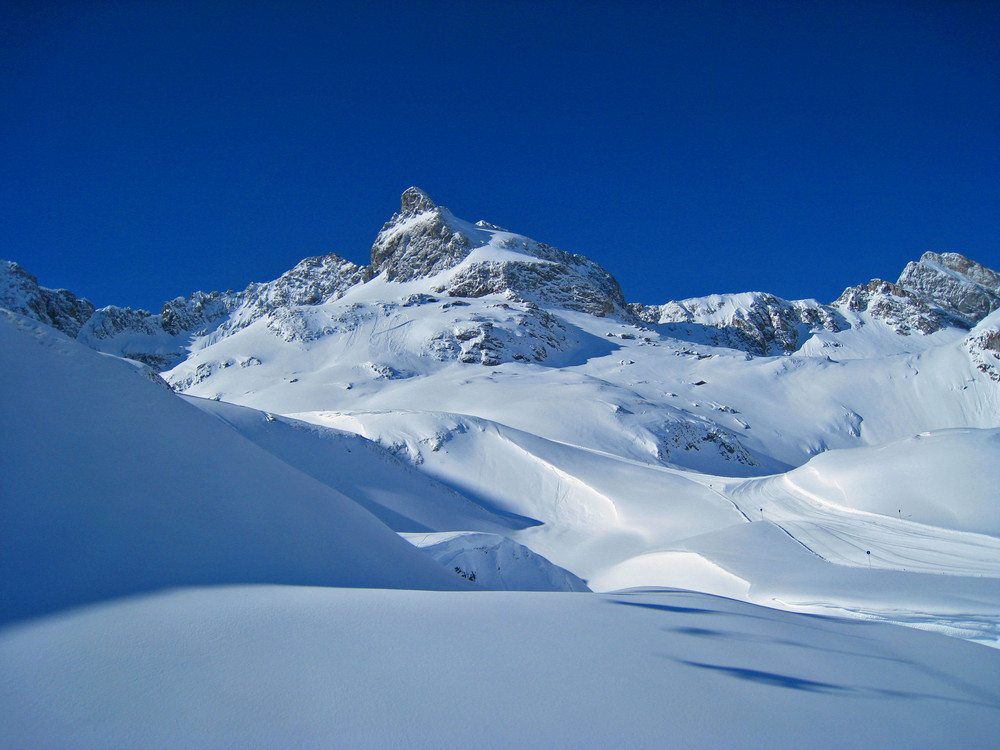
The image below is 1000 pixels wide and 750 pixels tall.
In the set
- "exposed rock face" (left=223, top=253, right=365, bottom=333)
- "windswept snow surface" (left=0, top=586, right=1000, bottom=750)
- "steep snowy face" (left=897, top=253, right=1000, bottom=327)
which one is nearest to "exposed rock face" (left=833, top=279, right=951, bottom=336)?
"steep snowy face" (left=897, top=253, right=1000, bottom=327)

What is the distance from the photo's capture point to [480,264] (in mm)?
73625

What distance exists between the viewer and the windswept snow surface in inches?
79.7

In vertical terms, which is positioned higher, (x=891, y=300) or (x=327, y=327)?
(x=891, y=300)

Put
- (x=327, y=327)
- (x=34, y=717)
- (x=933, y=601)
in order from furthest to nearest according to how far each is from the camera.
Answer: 1. (x=327, y=327)
2. (x=933, y=601)
3. (x=34, y=717)

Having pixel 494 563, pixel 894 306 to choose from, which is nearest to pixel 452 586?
pixel 494 563

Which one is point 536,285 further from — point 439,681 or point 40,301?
point 40,301

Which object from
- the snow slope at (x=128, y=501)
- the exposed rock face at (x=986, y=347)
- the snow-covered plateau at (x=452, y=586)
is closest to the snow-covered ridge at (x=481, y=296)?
the exposed rock face at (x=986, y=347)

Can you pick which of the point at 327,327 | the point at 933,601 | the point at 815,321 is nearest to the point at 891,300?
the point at 815,321

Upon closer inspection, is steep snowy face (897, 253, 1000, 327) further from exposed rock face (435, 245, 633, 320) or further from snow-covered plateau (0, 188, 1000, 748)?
snow-covered plateau (0, 188, 1000, 748)

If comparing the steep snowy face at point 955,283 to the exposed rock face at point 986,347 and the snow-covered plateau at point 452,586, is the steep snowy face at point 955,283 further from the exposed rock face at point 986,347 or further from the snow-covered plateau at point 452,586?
the snow-covered plateau at point 452,586

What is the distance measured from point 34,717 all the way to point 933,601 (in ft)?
24.7

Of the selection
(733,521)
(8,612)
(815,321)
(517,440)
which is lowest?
(8,612)

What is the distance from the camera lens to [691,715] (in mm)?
2395

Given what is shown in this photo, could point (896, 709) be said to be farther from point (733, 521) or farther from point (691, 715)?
point (733, 521)
